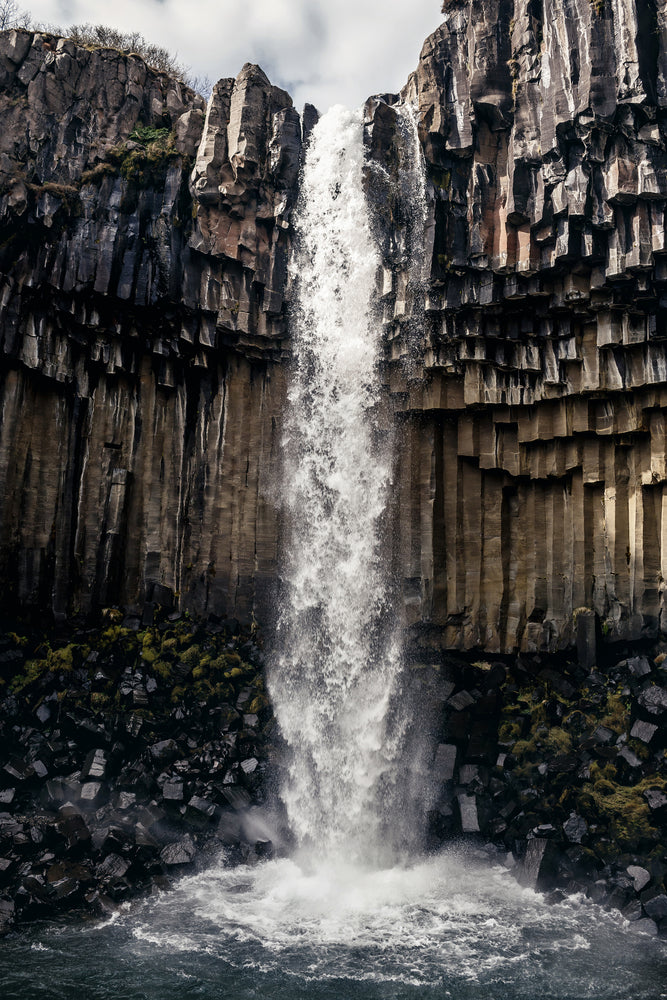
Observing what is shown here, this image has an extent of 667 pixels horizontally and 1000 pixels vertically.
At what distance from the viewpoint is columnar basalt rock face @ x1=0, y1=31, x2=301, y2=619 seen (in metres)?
17.8

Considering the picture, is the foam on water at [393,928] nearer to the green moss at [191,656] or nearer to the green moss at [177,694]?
the green moss at [177,694]

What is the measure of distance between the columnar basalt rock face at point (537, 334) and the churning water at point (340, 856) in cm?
135

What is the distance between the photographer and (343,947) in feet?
38.9

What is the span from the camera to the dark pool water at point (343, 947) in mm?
10836

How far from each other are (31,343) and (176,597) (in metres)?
6.50

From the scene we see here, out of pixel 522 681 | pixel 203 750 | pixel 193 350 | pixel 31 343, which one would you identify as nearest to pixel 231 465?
pixel 193 350

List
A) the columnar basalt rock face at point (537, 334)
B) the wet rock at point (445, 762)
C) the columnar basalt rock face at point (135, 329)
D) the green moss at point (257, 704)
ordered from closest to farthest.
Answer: the columnar basalt rock face at point (537, 334)
the wet rock at point (445, 762)
the green moss at point (257, 704)
the columnar basalt rock face at point (135, 329)

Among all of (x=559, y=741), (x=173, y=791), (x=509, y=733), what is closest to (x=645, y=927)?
(x=559, y=741)

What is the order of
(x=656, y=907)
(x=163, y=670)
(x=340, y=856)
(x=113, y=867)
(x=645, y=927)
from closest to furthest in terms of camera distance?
(x=645, y=927), (x=656, y=907), (x=113, y=867), (x=340, y=856), (x=163, y=670)

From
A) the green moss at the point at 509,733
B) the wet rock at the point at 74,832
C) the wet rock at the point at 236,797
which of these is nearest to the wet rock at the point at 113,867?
the wet rock at the point at 74,832

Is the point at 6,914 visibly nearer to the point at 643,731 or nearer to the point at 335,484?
the point at 335,484

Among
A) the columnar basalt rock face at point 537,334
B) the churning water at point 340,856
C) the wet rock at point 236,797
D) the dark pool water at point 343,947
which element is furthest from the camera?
the wet rock at point 236,797


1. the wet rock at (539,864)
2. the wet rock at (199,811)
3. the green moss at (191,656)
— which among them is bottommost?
the wet rock at (539,864)

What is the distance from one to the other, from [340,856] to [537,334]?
11.1m
